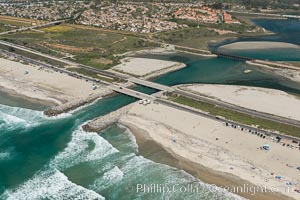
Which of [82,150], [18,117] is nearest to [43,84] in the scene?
[18,117]

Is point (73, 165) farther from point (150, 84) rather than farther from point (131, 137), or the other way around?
point (150, 84)

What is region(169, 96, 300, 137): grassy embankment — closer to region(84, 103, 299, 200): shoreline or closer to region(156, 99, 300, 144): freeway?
region(156, 99, 300, 144): freeway

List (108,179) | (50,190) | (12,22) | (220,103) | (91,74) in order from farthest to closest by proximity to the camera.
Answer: (12,22), (91,74), (220,103), (108,179), (50,190)

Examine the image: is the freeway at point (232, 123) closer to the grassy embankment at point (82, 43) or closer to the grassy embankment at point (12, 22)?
the grassy embankment at point (82, 43)

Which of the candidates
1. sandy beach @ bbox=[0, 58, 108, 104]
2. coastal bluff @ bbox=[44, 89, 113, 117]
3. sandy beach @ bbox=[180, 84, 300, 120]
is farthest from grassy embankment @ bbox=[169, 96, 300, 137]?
sandy beach @ bbox=[0, 58, 108, 104]

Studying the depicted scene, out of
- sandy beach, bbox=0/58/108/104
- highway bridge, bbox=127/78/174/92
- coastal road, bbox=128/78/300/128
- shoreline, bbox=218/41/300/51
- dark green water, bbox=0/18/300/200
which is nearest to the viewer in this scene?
dark green water, bbox=0/18/300/200

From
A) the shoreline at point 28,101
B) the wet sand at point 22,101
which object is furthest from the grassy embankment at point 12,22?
the wet sand at point 22,101

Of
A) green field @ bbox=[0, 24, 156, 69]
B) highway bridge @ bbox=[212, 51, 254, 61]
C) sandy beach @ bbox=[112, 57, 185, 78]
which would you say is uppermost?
green field @ bbox=[0, 24, 156, 69]
